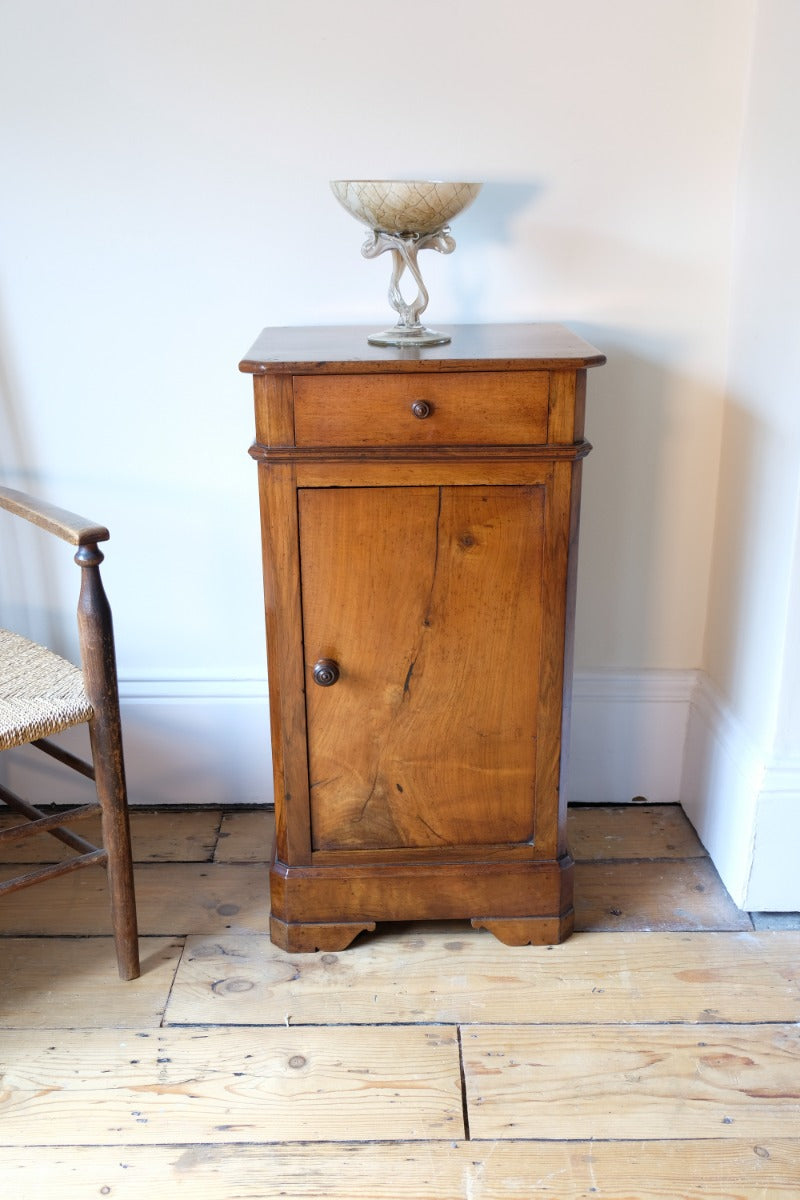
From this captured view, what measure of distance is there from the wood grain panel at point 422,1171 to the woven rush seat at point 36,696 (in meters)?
0.52

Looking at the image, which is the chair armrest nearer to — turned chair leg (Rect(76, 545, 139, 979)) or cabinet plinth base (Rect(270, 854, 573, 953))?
turned chair leg (Rect(76, 545, 139, 979))

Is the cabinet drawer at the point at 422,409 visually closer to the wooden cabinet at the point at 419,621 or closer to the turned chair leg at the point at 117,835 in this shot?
the wooden cabinet at the point at 419,621

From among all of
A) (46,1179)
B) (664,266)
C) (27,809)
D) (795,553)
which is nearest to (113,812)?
(27,809)

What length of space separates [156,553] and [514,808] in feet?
2.68

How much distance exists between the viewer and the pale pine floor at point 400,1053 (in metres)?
1.25

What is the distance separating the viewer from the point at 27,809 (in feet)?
5.60

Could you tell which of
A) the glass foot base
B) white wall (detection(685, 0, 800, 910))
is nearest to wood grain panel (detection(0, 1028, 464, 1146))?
→ white wall (detection(685, 0, 800, 910))

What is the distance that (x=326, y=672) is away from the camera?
1493 millimetres

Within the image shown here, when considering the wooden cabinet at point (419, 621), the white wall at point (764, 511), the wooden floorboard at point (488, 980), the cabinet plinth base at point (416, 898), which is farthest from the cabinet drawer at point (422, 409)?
the wooden floorboard at point (488, 980)

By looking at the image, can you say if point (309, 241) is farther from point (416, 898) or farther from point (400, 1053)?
point (400, 1053)

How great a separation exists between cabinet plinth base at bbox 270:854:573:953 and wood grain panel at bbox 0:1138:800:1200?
0.38m

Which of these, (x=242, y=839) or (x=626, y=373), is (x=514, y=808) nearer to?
(x=242, y=839)

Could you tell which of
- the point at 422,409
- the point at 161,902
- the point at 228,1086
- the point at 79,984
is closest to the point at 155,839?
the point at 161,902

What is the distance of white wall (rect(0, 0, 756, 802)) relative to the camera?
1.68 metres
